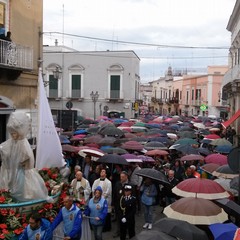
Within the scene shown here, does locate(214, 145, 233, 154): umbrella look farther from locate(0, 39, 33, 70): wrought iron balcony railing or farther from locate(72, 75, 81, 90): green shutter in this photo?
locate(72, 75, 81, 90): green shutter

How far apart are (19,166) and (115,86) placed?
35.6m

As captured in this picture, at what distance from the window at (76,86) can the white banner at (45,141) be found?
34358 mm

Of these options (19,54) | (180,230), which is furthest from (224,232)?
(19,54)

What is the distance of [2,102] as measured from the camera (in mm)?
15984

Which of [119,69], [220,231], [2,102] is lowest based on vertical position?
[220,231]

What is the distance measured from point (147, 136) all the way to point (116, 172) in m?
7.62

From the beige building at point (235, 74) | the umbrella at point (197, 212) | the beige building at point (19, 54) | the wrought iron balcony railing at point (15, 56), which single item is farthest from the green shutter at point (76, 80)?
the umbrella at point (197, 212)

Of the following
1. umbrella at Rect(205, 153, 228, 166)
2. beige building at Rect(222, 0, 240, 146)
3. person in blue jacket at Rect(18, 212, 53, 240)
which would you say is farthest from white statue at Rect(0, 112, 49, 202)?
beige building at Rect(222, 0, 240, 146)

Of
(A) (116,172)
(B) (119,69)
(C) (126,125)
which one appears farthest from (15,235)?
(B) (119,69)

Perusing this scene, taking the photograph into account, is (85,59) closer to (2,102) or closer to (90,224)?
(2,102)

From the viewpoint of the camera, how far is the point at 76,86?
4384 centimetres

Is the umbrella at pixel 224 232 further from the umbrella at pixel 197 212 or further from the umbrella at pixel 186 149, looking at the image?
the umbrella at pixel 186 149

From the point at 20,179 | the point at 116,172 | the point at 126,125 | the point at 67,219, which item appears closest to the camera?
the point at 67,219

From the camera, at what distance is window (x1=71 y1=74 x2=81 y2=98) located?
43.7m
